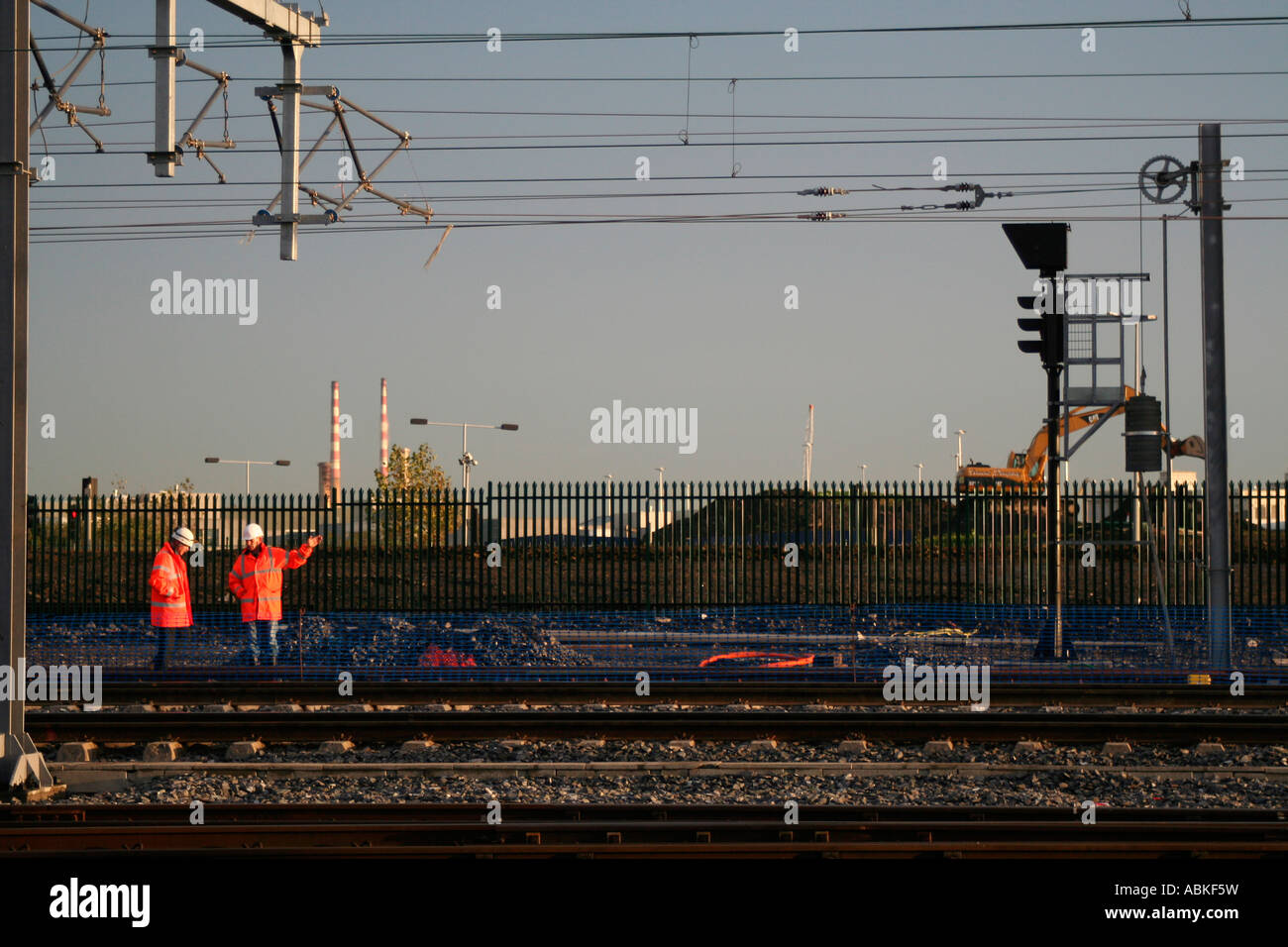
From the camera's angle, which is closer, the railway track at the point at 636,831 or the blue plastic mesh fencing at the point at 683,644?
the railway track at the point at 636,831

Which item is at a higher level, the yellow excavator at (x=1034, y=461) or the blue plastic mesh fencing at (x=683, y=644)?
the yellow excavator at (x=1034, y=461)

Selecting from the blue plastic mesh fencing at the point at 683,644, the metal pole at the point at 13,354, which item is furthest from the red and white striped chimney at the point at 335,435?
the metal pole at the point at 13,354

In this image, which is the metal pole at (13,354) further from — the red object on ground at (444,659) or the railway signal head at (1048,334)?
the railway signal head at (1048,334)

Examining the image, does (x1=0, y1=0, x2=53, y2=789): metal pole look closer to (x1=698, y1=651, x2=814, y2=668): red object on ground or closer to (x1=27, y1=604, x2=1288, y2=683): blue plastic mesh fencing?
(x1=27, y1=604, x2=1288, y2=683): blue plastic mesh fencing

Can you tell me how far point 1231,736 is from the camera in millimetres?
11086

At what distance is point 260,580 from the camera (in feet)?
48.8

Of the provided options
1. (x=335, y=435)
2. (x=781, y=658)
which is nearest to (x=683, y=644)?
(x=781, y=658)

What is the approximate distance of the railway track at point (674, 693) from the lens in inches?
523

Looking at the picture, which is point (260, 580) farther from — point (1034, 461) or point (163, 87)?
point (1034, 461)

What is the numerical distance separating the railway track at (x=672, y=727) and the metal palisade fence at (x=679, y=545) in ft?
32.0

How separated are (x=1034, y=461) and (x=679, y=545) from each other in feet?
33.0
